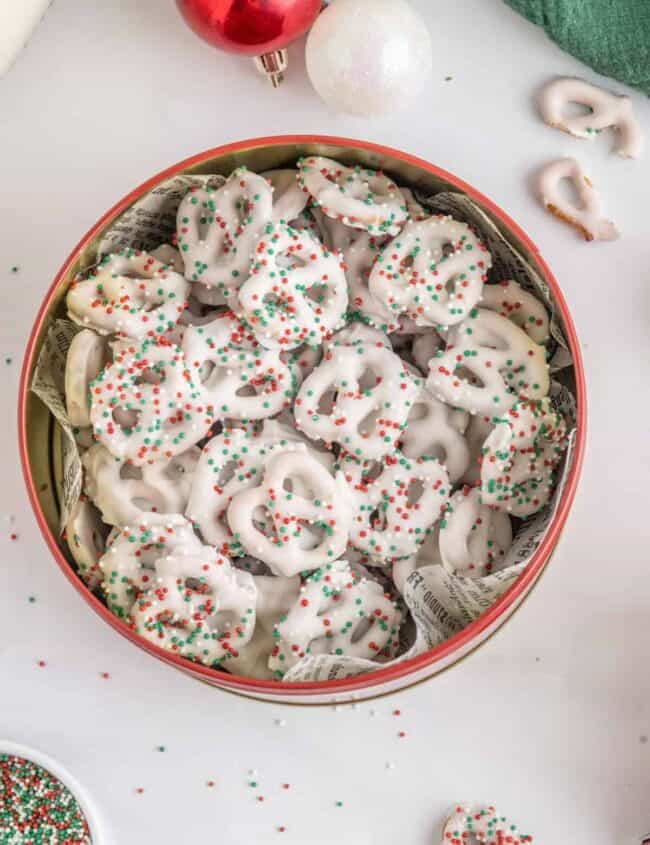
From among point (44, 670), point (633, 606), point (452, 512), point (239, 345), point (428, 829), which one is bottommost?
point (428, 829)

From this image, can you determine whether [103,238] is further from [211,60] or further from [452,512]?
[452,512]

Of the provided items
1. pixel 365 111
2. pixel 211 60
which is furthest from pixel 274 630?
pixel 211 60

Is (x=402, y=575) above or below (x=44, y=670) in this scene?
above

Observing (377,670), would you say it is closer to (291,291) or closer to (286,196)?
(291,291)

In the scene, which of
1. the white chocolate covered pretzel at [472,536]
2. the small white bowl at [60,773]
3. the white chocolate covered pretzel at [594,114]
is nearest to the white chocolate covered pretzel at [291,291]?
the white chocolate covered pretzel at [472,536]

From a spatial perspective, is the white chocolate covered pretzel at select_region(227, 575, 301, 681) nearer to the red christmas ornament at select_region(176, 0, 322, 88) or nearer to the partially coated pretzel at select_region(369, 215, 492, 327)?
the partially coated pretzel at select_region(369, 215, 492, 327)

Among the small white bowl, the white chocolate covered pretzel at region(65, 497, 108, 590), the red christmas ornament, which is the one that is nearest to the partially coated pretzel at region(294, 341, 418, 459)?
the white chocolate covered pretzel at region(65, 497, 108, 590)
